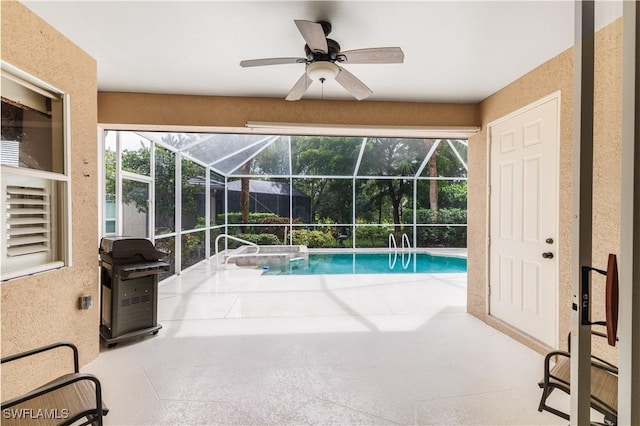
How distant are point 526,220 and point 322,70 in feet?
7.68

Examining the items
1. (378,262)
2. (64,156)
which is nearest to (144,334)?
(64,156)

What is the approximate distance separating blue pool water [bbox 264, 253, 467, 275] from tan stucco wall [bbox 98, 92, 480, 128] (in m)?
4.15

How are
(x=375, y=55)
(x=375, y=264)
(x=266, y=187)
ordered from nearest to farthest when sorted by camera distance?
(x=375, y=55)
(x=375, y=264)
(x=266, y=187)

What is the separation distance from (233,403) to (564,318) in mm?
2634

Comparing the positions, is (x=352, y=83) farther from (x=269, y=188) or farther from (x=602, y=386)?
(x=269, y=188)

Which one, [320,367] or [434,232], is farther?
[434,232]

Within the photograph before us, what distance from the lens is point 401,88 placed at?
10.4 feet

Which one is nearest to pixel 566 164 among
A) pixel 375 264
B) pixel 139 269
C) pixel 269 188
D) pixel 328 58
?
pixel 328 58

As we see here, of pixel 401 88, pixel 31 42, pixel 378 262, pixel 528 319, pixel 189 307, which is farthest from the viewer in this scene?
pixel 378 262

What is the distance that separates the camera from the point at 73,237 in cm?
236

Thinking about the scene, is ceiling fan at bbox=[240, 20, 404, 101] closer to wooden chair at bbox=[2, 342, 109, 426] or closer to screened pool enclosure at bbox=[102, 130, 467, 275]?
wooden chair at bbox=[2, 342, 109, 426]

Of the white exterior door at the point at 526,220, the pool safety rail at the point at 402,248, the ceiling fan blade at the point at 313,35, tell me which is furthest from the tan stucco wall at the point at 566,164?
the pool safety rail at the point at 402,248

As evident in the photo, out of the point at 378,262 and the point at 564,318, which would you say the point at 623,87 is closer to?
the point at 564,318

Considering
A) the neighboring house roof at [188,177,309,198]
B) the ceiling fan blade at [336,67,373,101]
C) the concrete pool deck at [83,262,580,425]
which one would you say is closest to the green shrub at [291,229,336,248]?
the neighboring house roof at [188,177,309,198]
